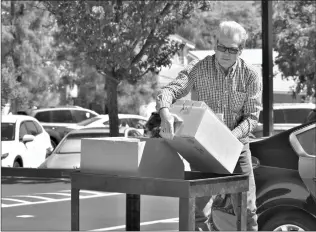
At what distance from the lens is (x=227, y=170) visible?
226 inches

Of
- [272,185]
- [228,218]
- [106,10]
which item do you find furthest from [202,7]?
[228,218]

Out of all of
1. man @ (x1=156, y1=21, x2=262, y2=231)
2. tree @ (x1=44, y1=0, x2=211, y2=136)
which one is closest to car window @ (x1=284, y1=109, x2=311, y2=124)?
tree @ (x1=44, y1=0, x2=211, y2=136)

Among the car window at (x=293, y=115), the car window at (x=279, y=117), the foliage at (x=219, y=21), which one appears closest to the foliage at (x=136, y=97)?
the car window at (x=279, y=117)

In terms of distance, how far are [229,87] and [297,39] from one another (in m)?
21.4

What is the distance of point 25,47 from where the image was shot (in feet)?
118

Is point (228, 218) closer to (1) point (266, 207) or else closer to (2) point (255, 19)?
(1) point (266, 207)

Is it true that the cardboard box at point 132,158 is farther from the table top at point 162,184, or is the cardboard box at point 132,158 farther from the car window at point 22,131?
the car window at point 22,131

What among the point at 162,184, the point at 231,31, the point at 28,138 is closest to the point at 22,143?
the point at 28,138

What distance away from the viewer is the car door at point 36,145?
2241cm

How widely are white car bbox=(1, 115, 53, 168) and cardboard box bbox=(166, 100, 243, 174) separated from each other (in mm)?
14784

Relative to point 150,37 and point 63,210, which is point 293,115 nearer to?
point 150,37

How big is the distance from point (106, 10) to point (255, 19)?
344 feet

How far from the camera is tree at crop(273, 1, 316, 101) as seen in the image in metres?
25.8

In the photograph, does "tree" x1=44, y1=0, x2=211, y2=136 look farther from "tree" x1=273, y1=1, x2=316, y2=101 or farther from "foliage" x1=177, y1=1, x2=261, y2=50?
"foliage" x1=177, y1=1, x2=261, y2=50
